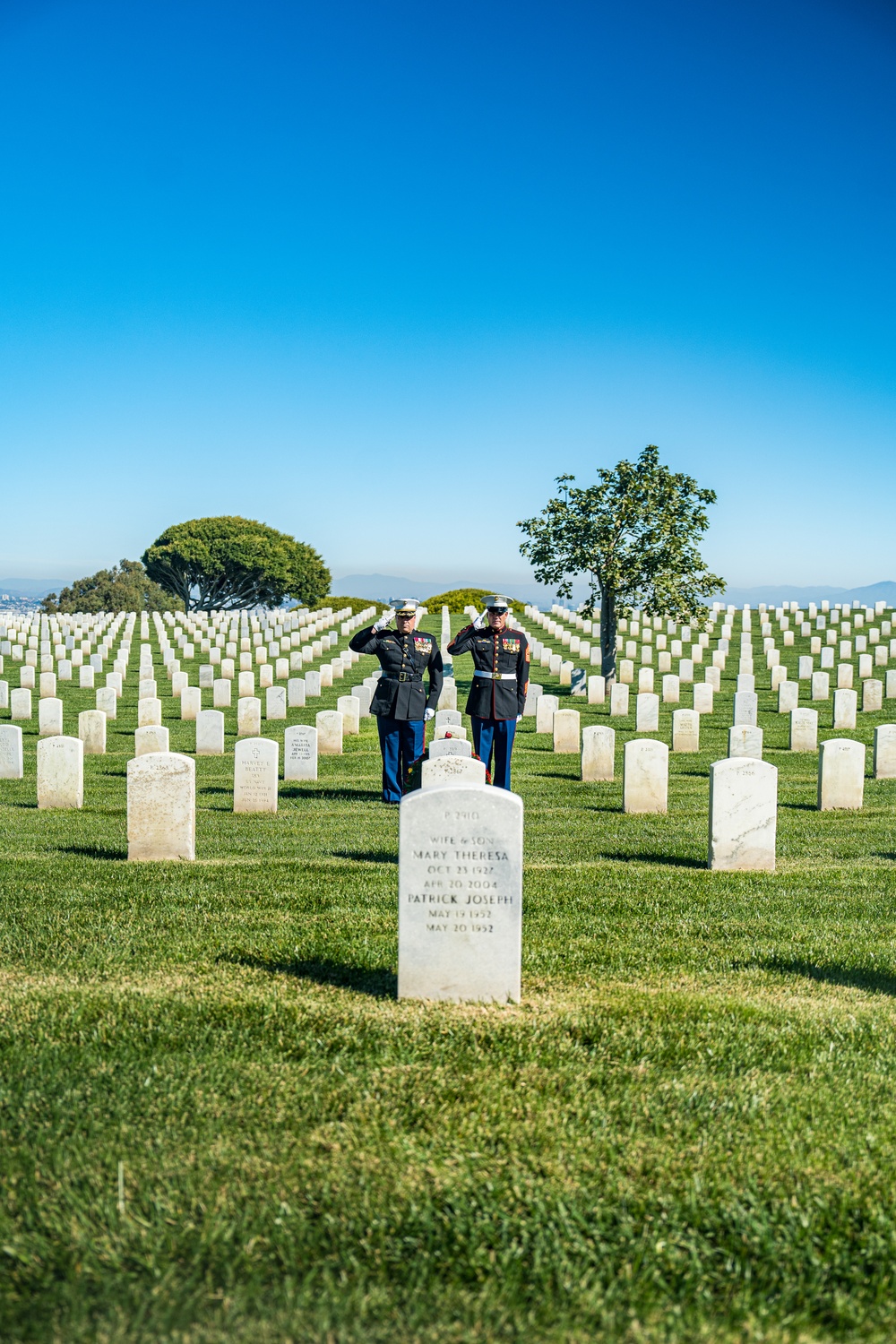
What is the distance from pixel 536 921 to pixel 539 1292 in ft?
13.0

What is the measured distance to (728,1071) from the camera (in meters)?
4.35

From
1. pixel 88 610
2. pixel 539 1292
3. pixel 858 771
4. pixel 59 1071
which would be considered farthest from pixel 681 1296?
pixel 88 610

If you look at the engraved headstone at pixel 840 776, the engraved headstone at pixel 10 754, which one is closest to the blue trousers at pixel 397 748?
the engraved headstone at pixel 840 776

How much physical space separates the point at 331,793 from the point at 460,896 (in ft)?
29.0

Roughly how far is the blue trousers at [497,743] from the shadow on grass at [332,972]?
526 cm

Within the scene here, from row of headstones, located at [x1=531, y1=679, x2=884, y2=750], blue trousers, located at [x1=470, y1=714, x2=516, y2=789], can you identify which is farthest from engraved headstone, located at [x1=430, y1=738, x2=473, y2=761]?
row of headstones, located at [x1=531, y1=679, x2=884, y2=750]

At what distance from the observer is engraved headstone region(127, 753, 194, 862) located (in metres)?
9.05

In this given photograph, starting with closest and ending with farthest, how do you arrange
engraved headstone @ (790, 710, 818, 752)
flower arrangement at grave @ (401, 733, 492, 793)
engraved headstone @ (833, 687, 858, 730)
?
flower arrangement at grave @ (401, 733, 492, 793) < engraved headstone @ (790, 710, 818, 752) < engraved headstone @ (833, 687, 858, 730)

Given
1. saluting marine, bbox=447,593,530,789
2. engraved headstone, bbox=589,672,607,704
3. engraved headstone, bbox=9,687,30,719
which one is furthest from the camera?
engraved headstone, bbox=589,672,607,704

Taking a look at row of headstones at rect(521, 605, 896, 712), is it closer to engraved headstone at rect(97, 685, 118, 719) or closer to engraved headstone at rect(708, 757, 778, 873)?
engraved headstone at rect(97, 685, 118, 719)

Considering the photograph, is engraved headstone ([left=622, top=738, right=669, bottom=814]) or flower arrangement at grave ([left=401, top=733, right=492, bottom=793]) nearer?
flower arrangement at grave ([left=401, top=733, right=492, bottom=793])

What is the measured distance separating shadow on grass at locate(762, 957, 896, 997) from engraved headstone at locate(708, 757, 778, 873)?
3.05m

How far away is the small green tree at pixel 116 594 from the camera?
258ft

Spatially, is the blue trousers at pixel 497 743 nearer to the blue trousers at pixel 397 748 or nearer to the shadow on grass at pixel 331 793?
the blue trousers at pixel 397 748
